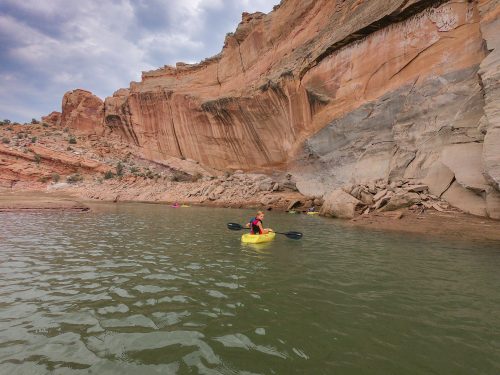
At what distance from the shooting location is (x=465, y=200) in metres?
12.6

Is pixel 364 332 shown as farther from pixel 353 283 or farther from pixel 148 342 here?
pixel 148 342

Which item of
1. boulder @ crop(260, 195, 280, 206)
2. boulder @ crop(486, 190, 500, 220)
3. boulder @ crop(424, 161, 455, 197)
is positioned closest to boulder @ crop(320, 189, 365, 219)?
boulder @ crop(424, 161, 455, 197)

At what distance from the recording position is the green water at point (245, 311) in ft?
9.85

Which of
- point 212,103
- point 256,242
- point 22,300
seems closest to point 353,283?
point 256,242

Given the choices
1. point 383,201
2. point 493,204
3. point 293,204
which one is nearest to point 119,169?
point 293,204

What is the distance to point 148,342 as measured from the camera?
3320mm

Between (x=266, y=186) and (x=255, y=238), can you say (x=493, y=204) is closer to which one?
(x=255, y=238)

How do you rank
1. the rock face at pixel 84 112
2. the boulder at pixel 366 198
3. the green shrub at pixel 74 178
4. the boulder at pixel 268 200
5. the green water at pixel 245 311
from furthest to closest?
the rock face at pixel 84 112 → the green shrub at pixel 74 178 → the boulder at pixel 268 200 → the boulder at pixel 366 198 → the green water at pixel 245 311

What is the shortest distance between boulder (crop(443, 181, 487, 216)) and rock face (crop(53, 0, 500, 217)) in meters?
0.05

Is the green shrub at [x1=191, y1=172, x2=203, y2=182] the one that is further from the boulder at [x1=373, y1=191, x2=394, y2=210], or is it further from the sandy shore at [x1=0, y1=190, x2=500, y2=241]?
the boulder at [x1=373, y1=191, x2=394, y2=210]

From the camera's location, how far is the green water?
118 inches

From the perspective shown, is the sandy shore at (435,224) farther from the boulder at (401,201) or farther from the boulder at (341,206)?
the boulder at (341,206)

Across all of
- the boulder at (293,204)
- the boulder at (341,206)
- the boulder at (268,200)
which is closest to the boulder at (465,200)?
the boulder at (341,206)

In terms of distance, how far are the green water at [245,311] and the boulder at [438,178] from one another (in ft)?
20.9
